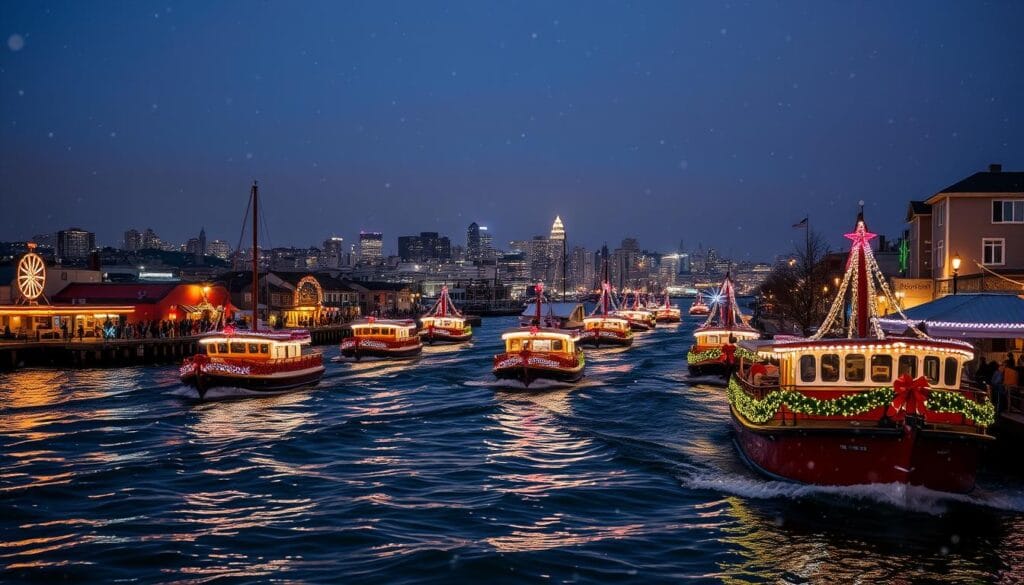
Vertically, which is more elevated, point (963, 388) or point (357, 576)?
point (963, 388)

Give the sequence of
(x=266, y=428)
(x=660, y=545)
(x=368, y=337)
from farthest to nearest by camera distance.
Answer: (x=368, y=337) < (x=266, y=428) < (x=660, y=545)

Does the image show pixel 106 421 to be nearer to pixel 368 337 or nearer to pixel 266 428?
pixel 266 428

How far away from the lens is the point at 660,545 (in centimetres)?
1977

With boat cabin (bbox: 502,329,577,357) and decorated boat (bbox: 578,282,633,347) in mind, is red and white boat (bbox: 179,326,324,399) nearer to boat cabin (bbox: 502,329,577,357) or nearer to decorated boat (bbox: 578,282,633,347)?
boat cabin (bbox: 502,329,577,357)

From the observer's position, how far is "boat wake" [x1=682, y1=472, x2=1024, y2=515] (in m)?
20.9

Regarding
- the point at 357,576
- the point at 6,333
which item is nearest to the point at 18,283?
the point at 6,333

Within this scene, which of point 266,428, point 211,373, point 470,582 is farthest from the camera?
point 211,373

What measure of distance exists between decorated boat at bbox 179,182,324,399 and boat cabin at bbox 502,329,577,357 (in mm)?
11278

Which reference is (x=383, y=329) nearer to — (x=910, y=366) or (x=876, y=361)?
(x=876, y=361)

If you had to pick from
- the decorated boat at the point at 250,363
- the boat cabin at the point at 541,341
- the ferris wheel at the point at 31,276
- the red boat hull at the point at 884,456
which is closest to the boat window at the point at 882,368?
the red boat hull at the point at 884,456

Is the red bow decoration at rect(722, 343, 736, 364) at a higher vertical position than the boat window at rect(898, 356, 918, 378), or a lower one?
lower

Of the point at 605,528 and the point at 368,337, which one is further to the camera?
the point at 368,337

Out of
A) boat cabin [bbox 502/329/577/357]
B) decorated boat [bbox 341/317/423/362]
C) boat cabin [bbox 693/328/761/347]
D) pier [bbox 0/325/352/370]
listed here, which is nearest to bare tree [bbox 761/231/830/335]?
boat cabin [bbox 693/328/761/347]

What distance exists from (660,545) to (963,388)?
10447mm
